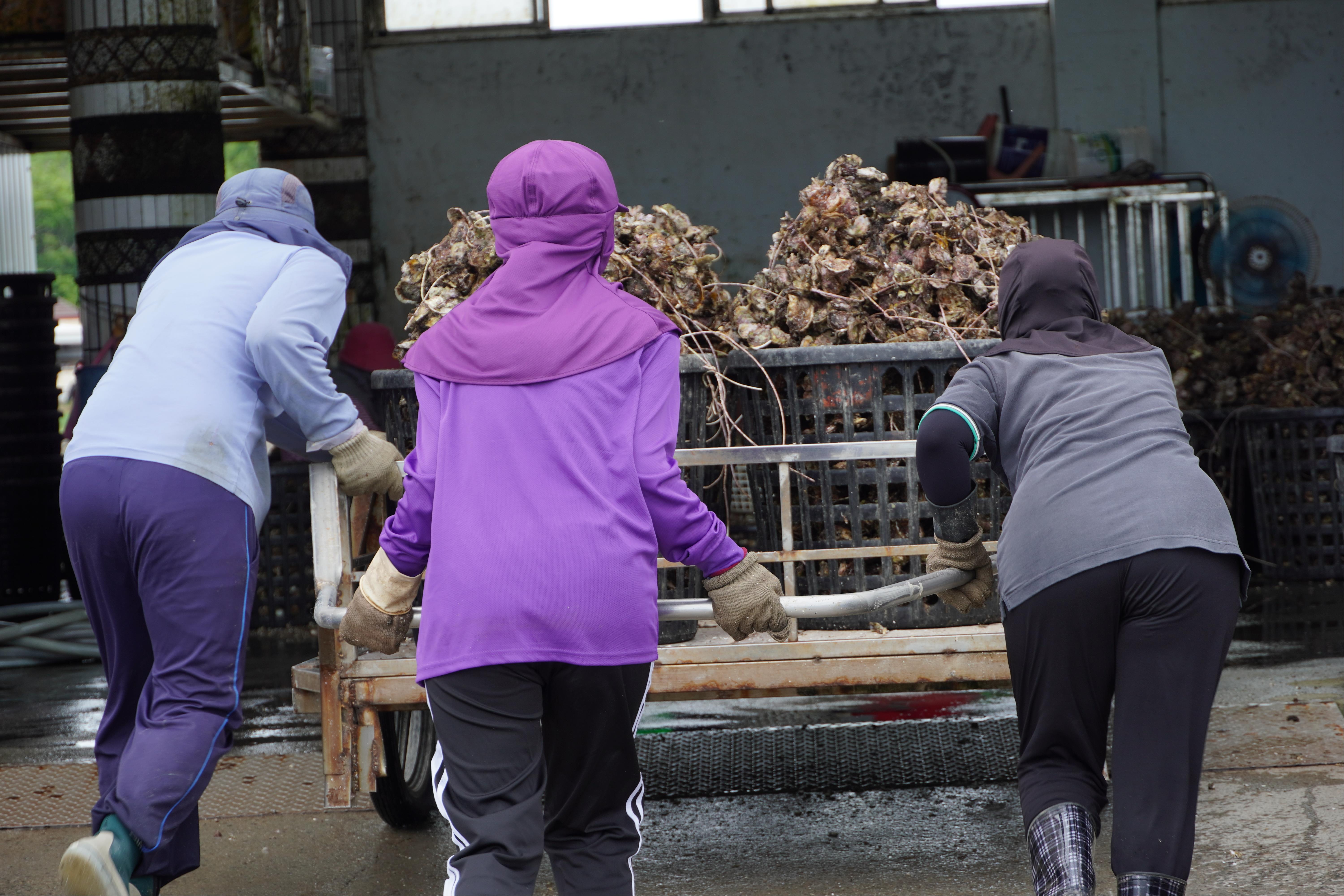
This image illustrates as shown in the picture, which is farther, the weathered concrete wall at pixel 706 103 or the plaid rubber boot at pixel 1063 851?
the weathered concrete wall at pixel 706 103

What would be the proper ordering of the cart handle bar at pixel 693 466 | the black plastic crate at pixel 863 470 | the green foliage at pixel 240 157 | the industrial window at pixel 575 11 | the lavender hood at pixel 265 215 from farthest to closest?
1. the green foliage at pixel 240 157
2. the industrial window at pixel 575 11
3. the lavender hood at pixel 265 215
4. the black plastic crate at pixel 863 470
5. the cart handle bar at pixel 693 466

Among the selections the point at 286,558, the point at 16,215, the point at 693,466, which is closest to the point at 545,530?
the point at 693,466

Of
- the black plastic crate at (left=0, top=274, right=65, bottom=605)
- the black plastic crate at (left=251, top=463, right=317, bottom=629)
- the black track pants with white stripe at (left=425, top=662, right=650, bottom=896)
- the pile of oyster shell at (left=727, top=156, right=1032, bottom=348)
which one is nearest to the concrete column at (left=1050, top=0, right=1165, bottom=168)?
the black plastic crate at (left=251, top=463, right=317, bottom=629)

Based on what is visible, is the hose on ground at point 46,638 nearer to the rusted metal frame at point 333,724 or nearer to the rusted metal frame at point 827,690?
the rusted metal frame at point 333,724

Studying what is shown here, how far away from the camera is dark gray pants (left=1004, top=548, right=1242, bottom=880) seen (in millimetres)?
2453

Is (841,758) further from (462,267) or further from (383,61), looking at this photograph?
(383,61)

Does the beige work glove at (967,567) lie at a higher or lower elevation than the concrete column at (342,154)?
lower

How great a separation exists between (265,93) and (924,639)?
7.01 metres

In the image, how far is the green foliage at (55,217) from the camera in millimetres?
42188

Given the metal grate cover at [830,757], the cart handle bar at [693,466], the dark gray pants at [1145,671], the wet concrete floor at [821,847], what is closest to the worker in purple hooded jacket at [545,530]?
the cart handle bar at [693,466]

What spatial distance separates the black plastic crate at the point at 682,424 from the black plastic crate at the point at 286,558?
366 cm

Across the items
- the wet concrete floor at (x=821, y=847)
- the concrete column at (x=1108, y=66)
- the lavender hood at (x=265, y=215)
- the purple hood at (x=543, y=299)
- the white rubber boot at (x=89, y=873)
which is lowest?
the wet concrete floor at (x=821, y=847)

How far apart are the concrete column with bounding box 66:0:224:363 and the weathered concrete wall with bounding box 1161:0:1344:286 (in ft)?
23.5

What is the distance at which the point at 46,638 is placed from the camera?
21.9ft
